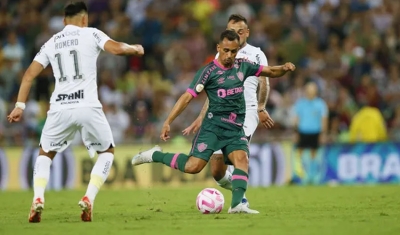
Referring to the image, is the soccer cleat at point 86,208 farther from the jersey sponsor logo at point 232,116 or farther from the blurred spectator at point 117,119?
the blurred spectator at point 117,119

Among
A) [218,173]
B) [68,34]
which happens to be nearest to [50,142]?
[68,34]

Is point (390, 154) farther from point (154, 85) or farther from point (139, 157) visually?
point (139, 157)

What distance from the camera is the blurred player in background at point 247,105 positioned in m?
11.8

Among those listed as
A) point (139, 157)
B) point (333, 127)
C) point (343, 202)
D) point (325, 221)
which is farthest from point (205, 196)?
point (333, 127)

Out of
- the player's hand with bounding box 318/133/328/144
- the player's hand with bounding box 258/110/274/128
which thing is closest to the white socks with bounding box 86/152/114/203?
the player's hand with bounding box 258/110/274/128

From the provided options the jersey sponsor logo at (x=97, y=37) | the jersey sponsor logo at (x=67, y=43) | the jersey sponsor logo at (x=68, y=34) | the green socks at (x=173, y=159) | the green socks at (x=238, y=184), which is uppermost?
the jersey sponsor logo at (x=68, y=34)

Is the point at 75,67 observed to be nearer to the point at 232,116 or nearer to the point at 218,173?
the point at 232,116

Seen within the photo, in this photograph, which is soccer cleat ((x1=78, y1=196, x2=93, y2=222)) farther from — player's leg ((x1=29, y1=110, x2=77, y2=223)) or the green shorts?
the green shorts

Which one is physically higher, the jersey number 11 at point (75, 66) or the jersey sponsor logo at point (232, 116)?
the jersey number 11 at point (75, 66)

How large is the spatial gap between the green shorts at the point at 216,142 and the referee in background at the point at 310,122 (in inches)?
387

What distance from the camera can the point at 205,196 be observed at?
36.9 ft

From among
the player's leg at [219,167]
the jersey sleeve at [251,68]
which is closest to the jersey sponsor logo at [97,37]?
the jersey sleeve at [251,68]

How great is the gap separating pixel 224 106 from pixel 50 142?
224 cm

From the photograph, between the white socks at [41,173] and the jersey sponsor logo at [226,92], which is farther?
the jersey sponsor logo at [226,92]
